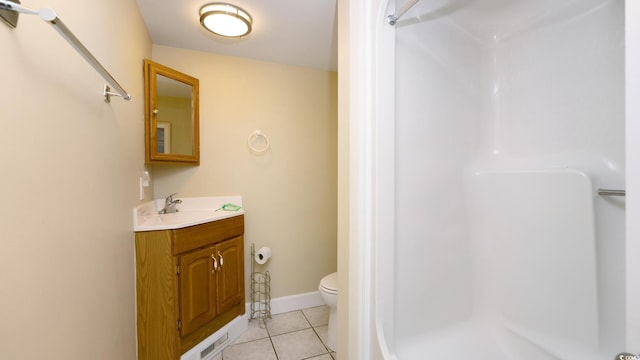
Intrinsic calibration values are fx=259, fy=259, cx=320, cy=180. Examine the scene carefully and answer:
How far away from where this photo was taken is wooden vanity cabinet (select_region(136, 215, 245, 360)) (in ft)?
4.76

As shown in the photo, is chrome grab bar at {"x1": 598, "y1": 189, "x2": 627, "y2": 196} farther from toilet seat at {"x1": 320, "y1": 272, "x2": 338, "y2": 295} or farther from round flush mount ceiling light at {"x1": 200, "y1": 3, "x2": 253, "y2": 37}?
round flush mount ceiling light at {"x1": 200, "y1": 3, "x2": 253, "y2": 37}

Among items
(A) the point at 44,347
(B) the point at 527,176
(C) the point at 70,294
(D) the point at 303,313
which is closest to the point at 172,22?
(C) the point at 70,294

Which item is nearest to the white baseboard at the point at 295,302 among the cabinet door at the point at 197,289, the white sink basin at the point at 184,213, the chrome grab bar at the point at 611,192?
the cabinet door at the point at 197,289

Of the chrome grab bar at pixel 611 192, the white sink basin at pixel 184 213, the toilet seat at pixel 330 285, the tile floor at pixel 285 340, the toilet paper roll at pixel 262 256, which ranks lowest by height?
the tile floor at pixel 285 340

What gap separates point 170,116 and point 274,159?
88 cm

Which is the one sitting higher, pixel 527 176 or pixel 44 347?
pixel 527 176

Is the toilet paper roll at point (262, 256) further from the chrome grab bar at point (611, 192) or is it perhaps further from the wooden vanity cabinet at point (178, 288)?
the chrome grab bar at point (611, 192)

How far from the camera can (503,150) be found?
142cm

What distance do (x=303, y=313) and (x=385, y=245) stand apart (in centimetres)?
165

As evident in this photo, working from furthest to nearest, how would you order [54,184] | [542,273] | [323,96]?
[323,96], [542,273], [54,184]

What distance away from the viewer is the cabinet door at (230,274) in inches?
71.7

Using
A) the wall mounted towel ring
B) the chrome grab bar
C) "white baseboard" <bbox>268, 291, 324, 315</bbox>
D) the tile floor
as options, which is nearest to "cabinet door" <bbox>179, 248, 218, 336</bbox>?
the tile floor

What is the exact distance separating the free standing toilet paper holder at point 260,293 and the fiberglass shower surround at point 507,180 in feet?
4.68

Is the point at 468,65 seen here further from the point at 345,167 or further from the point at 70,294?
the point at 70,294
